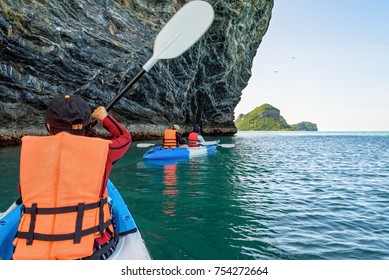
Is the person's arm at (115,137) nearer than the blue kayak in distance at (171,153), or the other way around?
the person's arm at (115,137)

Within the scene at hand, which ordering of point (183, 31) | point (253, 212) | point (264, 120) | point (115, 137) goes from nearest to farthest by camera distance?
point (115, 137) → point (183, 31) → point (253, 212) → point (264, 120)

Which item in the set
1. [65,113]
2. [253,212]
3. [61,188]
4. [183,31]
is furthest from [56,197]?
[253,212]

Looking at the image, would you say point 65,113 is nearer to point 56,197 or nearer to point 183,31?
point 56,197

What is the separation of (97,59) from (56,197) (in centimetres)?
1918

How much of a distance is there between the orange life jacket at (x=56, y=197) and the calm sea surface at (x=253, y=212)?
78.6 inches

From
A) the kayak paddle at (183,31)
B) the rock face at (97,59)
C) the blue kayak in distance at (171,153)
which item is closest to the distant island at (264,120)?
the rock face at (97,59)

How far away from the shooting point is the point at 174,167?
11.8 metres

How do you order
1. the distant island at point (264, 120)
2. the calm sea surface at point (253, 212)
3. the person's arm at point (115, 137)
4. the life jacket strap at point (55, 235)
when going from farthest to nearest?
1. the distant island at point (264, 120)
2. the calm sea surface at point (253, 212)
3. the person's arm at point (115, 137)
4. the life jacket strap at point (55, 235)

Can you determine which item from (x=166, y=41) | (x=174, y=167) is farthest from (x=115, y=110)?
(x=166, y=41)

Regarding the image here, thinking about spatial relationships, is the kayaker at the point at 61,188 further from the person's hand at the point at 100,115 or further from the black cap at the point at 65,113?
the person's hand at the point at 100,115

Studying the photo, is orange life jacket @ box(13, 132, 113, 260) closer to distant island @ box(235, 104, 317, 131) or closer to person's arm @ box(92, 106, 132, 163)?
person's arm @ box(92, 106, 132, 163)

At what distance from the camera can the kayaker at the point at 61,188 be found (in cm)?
223

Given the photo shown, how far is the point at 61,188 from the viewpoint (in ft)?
7.39

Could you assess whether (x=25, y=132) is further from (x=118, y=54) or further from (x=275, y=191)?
(x=275, y=191)
